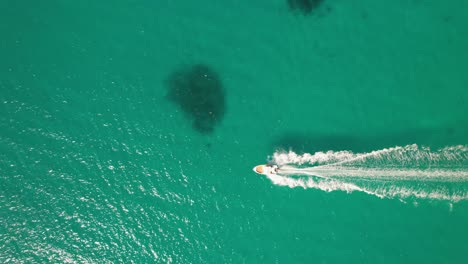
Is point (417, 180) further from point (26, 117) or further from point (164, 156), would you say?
point (26, 117)

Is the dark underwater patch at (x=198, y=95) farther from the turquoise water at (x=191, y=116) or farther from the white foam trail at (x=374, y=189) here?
the white foam trail at (x=374, y=189)

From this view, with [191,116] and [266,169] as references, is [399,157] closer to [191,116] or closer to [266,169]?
[266,169]

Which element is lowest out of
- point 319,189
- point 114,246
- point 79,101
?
point 114,246

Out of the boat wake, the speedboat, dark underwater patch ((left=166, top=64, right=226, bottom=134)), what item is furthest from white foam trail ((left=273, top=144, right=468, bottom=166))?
dark underwater patch ((left=166, top=64, right=226, bottom=134))

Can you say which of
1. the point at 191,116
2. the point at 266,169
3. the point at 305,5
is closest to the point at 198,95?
the point at 191,116

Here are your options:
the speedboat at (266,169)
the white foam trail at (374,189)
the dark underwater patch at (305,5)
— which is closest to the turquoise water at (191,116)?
the white foam trail at (374,189)

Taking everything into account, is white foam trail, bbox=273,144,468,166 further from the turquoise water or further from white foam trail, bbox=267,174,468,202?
white foam trail, bbox=267,174,468,202

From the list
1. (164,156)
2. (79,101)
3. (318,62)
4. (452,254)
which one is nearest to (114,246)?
(164,156)
